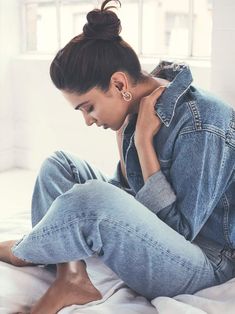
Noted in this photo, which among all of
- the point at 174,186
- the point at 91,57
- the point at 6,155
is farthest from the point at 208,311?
the point at 6,155

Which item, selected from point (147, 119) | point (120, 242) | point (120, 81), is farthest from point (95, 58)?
point (120, 242)

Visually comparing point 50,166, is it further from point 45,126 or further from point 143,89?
point 45,126

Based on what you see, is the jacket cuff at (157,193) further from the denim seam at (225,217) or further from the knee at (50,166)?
the knee at (50,166)

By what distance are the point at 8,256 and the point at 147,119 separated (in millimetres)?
518

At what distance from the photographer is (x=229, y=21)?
1.62 meters

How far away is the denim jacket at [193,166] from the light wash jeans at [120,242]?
0.06 meters

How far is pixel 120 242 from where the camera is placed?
39.9 inches

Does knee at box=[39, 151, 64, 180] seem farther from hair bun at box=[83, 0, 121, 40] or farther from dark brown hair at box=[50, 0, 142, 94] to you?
hair bun at box=[83, 0, 121, 40]

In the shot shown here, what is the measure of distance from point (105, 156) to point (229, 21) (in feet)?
3.16

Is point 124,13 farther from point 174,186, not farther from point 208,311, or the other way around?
point 208,311

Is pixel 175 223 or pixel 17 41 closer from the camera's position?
pixel 175 223

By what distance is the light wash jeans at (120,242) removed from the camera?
100 centimetres

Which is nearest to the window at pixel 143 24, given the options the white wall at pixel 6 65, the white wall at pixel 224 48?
the white wall at pixel 6 65

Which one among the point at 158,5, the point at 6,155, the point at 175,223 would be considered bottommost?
the point at 6,155
